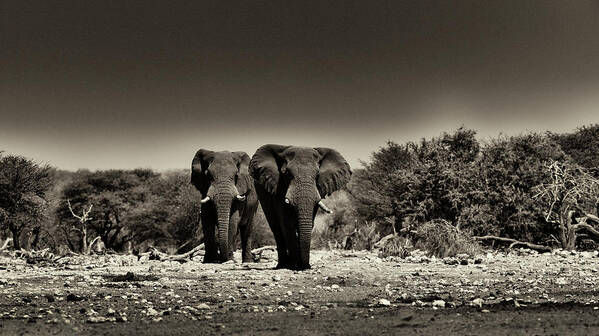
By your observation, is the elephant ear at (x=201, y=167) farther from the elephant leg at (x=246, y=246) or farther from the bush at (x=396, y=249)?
the bush at (x=396, y=249)

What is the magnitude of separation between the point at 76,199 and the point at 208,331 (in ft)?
Answer: 147

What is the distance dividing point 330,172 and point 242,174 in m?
5.49

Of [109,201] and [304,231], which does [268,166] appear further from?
[109,201]

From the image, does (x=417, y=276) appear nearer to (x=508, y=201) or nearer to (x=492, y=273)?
(x=492, y=273)

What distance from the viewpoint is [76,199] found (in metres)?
52.2

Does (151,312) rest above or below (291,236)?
below

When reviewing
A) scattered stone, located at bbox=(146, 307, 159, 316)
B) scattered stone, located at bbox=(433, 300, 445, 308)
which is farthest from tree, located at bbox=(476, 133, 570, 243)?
scattered stone, located at bbox=(146, 307, 159, 316)

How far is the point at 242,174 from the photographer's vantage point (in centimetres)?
2531

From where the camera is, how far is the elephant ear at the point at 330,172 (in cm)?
2031

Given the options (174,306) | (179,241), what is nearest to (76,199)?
(179,241)

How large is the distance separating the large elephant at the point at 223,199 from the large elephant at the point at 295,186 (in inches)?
98.6

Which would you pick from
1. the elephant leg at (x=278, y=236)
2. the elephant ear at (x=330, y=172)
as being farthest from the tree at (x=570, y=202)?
the elephant leg at (x=278, y=236)

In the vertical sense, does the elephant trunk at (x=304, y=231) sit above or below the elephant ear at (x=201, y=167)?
below

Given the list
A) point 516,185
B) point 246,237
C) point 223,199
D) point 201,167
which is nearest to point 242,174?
point 201,167
